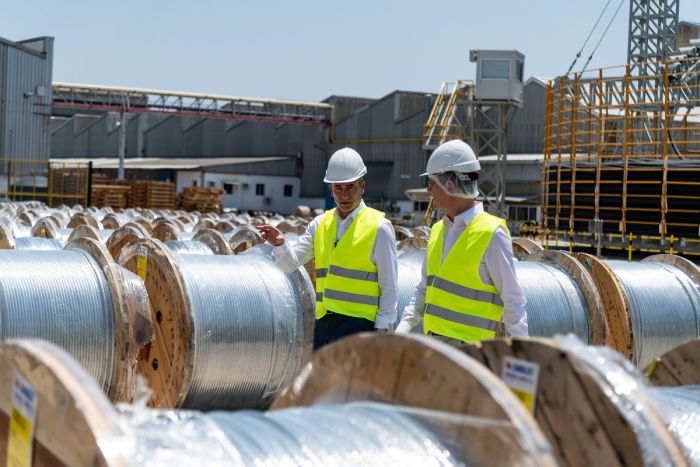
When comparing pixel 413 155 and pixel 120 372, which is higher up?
pixel 413 155

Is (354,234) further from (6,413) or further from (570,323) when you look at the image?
(6,413)

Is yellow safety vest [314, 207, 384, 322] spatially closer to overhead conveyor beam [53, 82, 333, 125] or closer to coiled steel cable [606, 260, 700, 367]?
coiled steel cable [606, 260, 700, 367]

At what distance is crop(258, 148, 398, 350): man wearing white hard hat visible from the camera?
16.6 ft

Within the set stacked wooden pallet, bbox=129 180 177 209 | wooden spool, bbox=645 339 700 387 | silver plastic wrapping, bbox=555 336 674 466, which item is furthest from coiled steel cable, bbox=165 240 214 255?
stacked wooden pallet, bbox=129 180 177 209

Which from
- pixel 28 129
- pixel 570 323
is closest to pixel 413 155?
pixel 28 129

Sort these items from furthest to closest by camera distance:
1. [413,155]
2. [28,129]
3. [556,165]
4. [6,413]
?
1. [413,155]
2. [28,129]
3. [556,165]
4. [6,413]

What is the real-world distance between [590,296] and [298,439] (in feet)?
15.8

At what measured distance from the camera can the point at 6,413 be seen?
2.29 metres

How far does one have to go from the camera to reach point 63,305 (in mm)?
5246

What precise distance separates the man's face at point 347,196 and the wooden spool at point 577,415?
2962mm

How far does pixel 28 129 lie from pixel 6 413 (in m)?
38.2

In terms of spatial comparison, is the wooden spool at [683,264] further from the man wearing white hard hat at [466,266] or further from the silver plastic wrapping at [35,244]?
the silver plastic wrapping at [35,244]

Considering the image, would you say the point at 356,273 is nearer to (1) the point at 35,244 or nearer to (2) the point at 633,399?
(2) the point at 633,399

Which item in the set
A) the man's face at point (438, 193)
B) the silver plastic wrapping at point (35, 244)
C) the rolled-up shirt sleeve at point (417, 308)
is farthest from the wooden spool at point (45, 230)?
the man's face at point (438, 193)
